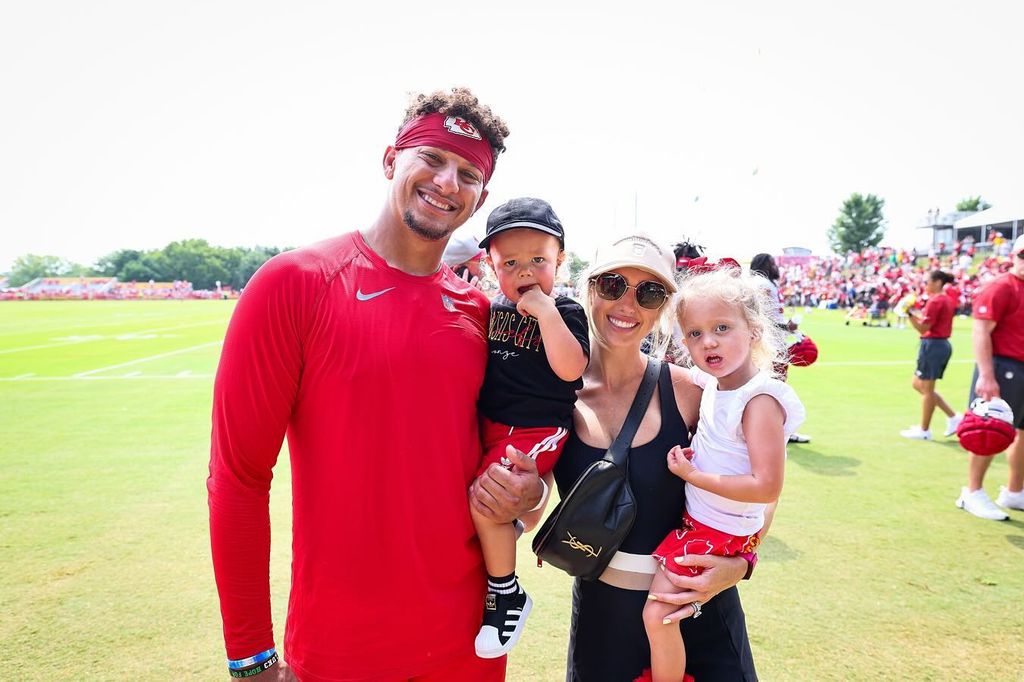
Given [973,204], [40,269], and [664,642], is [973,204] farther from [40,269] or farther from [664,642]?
[40,269]

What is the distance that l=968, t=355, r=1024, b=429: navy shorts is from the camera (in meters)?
5.55

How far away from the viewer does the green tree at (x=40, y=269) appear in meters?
118

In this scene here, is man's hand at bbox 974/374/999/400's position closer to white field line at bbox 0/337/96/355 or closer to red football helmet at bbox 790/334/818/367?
red football helmet at bbox 790/334/818/367

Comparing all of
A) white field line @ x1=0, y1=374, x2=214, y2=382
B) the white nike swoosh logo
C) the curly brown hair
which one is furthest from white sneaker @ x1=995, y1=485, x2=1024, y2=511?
white field line @ x1=0, y1=374, x2=214, y2=382

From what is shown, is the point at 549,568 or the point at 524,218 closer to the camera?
the point at 524,218

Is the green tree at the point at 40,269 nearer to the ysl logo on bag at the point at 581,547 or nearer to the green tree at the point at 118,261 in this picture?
the green tree at the point at 118,261

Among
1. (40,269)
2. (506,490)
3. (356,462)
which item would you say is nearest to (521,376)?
(506,490)

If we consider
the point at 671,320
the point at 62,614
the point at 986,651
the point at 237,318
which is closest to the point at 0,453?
the point at 62,614

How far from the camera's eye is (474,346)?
7.15 ft

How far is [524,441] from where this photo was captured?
224 cm

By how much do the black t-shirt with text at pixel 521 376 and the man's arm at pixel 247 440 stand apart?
2.49 ft

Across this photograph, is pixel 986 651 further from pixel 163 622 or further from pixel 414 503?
pixel 163 622

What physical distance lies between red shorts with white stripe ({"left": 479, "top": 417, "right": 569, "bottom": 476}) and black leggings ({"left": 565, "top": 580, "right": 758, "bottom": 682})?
1.71 feet

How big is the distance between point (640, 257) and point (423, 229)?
2.87 feet
